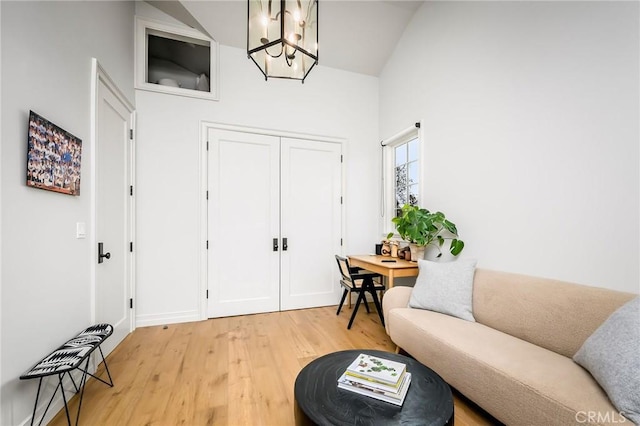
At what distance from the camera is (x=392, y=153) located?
3928 mm

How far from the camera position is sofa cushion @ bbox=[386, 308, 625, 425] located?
1137mm

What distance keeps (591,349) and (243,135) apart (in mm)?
3540

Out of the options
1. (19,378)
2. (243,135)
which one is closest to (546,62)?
(243,135)

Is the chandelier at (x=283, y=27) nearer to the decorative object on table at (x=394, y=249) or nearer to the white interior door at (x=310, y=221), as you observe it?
the white interior door at (x=310, y=221)

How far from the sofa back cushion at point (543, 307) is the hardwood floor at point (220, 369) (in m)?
0.60

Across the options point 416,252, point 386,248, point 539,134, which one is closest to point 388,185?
point 386,248

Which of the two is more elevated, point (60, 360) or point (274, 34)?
point (274, 34)

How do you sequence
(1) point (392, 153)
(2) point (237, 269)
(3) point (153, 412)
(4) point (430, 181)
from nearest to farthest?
(3) point (153, 412), (4) point (430, 181), (2) point (237, 269), (1) point (392, 153)

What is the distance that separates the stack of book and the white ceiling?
3579mm

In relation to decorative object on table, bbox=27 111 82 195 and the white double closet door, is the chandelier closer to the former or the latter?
decorative object on table, bbox=27 111 82 195

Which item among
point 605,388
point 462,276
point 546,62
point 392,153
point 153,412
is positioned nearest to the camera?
point 605,388

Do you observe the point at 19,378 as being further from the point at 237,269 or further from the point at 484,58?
the point at 484,58

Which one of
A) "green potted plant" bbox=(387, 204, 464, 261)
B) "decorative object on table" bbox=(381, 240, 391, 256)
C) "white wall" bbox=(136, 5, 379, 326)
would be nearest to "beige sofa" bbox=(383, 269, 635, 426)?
"green potted plant" bbox=(387, 204, 464, 261)

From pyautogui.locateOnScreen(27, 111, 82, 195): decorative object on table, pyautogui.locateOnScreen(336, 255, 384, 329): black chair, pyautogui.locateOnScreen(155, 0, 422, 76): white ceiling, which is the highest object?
pyautogui.locateOnScreen(155, 0, 422, 76): white ceiling
